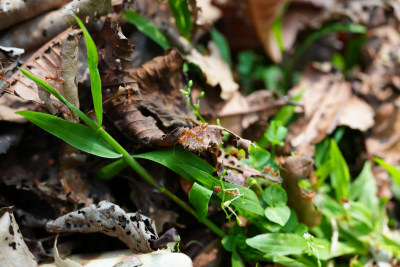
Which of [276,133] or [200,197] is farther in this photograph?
[276,133]

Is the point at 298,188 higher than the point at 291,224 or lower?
higher

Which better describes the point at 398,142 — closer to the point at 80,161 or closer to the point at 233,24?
the point at 233,24

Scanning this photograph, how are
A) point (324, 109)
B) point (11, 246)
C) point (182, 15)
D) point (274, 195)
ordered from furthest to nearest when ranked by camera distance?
point (324, 109) < point (182, 15) < point (274, 195) < point (11, 246)

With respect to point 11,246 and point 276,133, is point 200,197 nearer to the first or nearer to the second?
point 276,133

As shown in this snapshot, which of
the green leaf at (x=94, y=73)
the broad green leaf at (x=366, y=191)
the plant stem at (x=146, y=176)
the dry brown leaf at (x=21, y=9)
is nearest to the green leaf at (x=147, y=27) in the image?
the dry brown leaf at (x=21, y=9)

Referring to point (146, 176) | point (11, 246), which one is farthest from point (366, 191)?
point (11, 246)

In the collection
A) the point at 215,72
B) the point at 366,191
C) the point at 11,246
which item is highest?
the point at 215,72

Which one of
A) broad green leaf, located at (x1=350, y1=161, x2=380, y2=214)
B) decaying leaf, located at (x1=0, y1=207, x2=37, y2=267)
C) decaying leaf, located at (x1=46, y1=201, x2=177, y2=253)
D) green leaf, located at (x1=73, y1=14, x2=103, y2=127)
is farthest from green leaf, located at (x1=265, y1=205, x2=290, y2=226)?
decaying leaf, located at (x1=0, y1=207, x2=37, y2=267)
